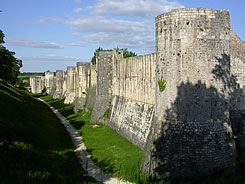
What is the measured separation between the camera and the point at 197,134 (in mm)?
11188

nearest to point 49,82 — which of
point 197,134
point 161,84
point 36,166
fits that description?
point 36,166

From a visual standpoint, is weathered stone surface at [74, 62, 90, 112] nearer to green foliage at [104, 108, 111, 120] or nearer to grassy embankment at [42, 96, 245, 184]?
green foliage at [104, 108, 111, 120]

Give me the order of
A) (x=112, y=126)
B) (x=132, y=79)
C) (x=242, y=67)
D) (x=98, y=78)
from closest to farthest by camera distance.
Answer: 1. (x=242, y=67)
2. (x=132, y=79)
3. (x=112, y=126)
4. (x=98, y=78)

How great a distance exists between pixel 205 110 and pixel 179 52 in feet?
9.55

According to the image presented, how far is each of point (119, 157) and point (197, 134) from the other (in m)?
5.50

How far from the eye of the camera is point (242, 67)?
14.2 m

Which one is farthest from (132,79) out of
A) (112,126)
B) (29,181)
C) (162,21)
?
(29,181)

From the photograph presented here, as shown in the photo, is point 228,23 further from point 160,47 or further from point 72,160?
point 72,160

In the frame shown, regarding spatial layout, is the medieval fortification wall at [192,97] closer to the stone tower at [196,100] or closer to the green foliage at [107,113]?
the stone tower at [196,100]

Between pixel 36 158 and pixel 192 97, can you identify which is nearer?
pixel 192 97

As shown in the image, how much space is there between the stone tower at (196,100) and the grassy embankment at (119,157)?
51 centimetres

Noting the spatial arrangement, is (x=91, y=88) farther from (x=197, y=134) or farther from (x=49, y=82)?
(x=49, y=82)

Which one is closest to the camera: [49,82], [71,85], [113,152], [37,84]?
[113,152]

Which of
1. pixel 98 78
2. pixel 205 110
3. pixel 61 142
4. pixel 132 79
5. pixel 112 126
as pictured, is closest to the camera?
pixel 205 110
